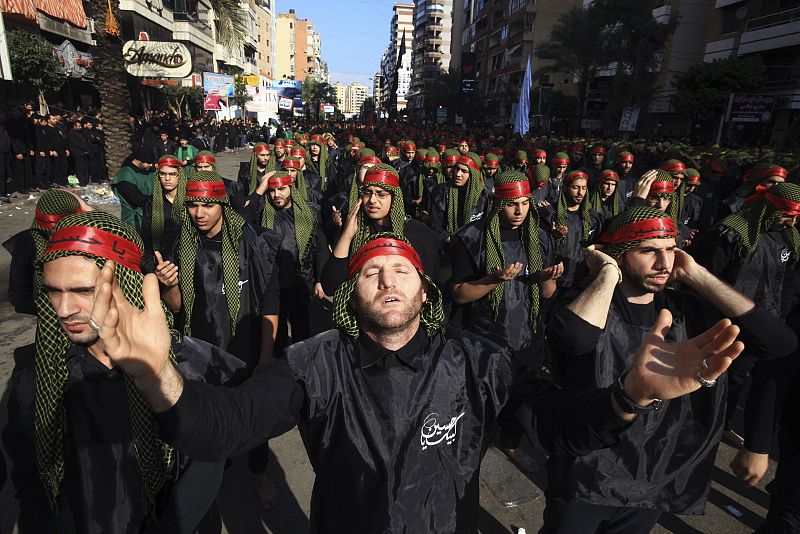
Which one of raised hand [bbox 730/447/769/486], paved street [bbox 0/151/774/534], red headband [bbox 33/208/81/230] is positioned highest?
red headband [bbox 33/208/81/230]

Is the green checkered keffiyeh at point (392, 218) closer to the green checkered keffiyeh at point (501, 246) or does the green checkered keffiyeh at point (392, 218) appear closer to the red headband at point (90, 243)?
the green checkered keffiyeh at point (501, 246)

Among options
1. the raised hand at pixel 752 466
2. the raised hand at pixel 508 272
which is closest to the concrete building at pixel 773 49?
the raised hand at pixel 752 466

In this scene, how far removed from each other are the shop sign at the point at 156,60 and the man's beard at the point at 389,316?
17.1 meters

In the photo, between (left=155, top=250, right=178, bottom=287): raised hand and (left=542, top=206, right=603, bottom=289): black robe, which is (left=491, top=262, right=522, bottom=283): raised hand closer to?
(left=155, top=250, right=178, bottom=287): raised hand

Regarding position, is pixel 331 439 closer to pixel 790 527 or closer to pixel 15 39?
pixel 790 527

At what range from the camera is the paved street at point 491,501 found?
331 centimetres

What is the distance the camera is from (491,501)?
11.7 ft

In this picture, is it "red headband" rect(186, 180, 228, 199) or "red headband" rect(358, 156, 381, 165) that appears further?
"red headband" rect(358, 156, 381, 165)

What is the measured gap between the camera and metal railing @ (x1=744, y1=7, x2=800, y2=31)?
3031 centimetres

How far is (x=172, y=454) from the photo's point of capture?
1.97 metres

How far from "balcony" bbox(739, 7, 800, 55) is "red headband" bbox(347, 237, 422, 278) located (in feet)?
127


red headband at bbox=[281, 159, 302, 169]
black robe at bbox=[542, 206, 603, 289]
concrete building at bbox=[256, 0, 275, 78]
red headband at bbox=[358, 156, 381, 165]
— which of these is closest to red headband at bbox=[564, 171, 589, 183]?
black robe at bbox=[542, 206, 603, 289]

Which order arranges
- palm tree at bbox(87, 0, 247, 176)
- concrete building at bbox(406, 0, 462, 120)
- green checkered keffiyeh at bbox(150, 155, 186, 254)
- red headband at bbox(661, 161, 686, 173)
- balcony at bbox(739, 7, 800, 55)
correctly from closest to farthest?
green checkered keffiyeh at bbox(150, 155, 186, 254), red headband at bbox(661, 161, 686, 173), palm tree at bbox(87, 0, 247, 176), balcony at bbox(739, 7, 800, 55), concrete building at bbox(406, 0, 462, 120)

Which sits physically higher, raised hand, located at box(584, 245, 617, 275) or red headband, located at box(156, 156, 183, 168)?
red headband, located at box(156, 156, 183, 168)
